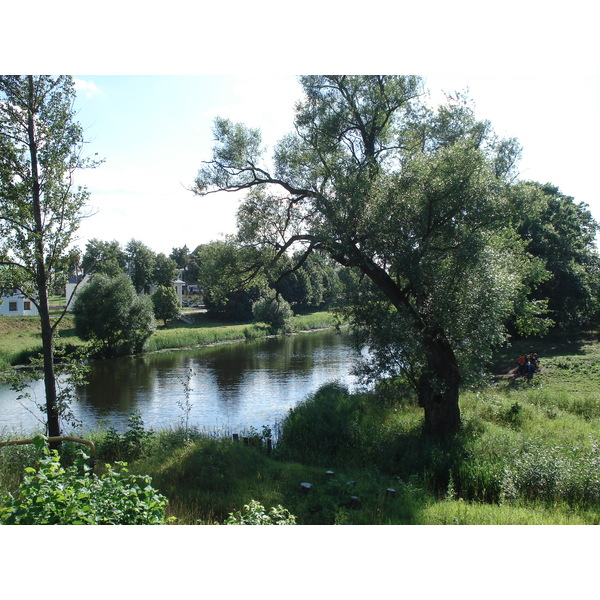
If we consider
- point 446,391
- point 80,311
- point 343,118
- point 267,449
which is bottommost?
point 267,449

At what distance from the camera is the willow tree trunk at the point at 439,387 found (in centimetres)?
1005

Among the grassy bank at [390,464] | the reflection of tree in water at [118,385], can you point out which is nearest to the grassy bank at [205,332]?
the reflection of tree in water at [118,385]

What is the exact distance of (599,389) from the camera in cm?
1437

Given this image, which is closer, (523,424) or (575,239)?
(523,424)

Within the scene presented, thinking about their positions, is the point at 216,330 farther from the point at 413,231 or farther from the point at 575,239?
the point at 413,231

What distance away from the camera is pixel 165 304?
143 ft

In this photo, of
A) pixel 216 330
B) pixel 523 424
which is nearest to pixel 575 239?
pixel 523 424

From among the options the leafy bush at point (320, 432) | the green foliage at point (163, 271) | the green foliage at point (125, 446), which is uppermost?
the green foliage at point (163, 271)

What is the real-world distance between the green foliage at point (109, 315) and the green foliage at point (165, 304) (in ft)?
39.9

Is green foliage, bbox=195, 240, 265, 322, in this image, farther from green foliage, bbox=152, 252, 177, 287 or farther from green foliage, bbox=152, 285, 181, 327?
green foliage, bbox=152, 252, 177, 287

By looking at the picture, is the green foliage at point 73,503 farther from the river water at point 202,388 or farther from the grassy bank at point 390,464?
the river water at point 202,388

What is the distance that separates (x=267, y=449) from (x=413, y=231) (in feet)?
19.0

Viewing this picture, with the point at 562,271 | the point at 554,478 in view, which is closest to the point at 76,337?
the point at 562,271

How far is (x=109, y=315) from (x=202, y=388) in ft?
41.1
